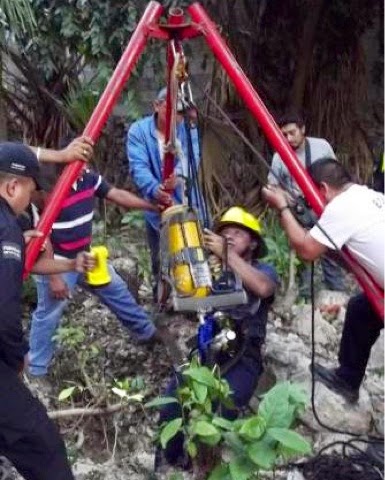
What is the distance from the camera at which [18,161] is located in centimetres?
362

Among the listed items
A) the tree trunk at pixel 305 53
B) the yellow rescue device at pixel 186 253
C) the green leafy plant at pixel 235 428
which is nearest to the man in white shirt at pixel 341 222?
the yellow rescue device at pixel 186 253

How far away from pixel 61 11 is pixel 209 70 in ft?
5.35

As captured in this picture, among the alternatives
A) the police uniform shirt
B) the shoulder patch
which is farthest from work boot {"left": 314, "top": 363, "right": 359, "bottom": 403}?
the shoulder patch

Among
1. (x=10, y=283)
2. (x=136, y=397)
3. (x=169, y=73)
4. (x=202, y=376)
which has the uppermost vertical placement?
(x=169, y=73)

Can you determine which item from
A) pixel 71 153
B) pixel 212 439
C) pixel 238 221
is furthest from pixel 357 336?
pixel 71 153

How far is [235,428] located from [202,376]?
230 mm

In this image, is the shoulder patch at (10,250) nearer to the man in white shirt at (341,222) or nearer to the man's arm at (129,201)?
the man in white shirt at (341,222)

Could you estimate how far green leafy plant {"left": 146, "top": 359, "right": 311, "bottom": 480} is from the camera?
3.53 meters

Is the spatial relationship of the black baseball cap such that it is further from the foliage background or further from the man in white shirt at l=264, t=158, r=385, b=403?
the foliage background

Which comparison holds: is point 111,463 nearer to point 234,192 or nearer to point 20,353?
point 20,353

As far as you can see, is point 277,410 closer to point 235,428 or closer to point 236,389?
point 235,428

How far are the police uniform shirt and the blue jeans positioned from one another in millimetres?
1437

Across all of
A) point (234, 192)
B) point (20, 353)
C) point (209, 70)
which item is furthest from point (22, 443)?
point (209, 70)

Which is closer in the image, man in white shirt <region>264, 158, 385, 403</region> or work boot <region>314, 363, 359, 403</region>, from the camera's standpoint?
man in white shirt <region>264, 158, 385, 403</region>
